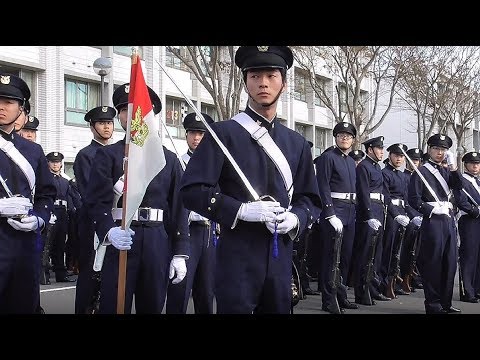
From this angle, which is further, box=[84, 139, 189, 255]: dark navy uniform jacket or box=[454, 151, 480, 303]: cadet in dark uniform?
box=[454, 151, 480, 303]: cadet in dark uniform

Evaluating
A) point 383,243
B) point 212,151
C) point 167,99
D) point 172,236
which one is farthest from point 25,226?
point 167,99

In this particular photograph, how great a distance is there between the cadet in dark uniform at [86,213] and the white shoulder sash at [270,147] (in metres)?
2.26

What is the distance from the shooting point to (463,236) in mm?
10430

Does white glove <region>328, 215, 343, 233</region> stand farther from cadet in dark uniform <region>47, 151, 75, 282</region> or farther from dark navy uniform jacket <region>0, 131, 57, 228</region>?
cadet in dark uniform <region>47, 151, 75, 282</region>

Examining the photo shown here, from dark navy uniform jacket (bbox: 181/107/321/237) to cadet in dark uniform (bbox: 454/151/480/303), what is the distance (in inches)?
263

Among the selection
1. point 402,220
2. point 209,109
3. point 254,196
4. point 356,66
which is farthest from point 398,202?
point 209,109

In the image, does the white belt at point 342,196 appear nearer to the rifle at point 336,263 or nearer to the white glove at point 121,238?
the rifle at point 336,263

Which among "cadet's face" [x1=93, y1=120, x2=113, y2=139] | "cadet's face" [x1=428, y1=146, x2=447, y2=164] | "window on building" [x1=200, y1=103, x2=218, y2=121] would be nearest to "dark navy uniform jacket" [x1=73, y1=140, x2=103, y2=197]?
"cadet's face" [x1=93, y1=120, x2=113, y2=139]

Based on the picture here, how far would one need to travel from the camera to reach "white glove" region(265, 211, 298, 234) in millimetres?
3814

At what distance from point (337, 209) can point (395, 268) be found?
221 centimetres

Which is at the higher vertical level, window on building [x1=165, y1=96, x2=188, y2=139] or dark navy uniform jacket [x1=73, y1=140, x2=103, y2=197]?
window on building [x1=165, y1=96, x2=188, y2=139]

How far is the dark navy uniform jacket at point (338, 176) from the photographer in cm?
902
